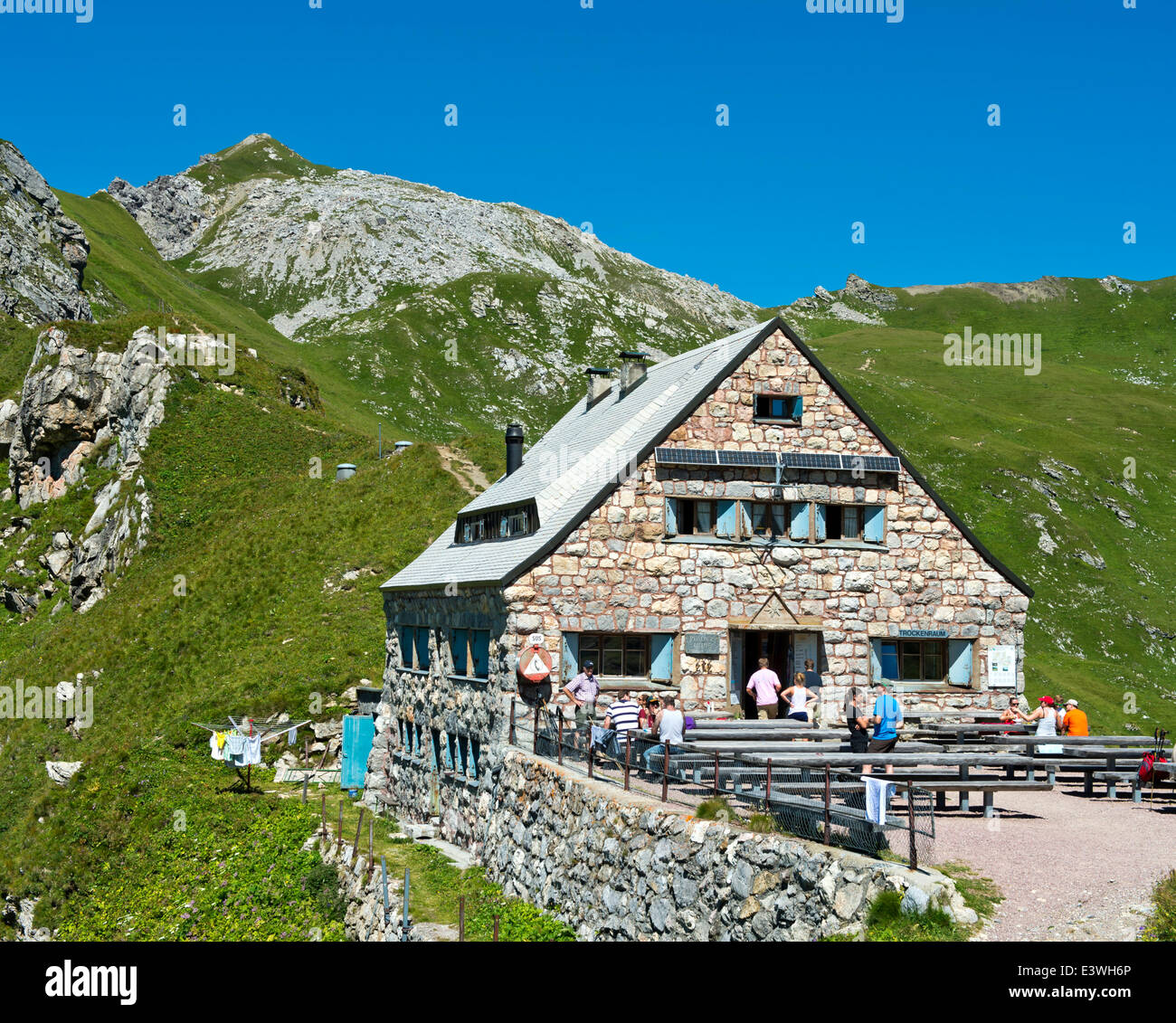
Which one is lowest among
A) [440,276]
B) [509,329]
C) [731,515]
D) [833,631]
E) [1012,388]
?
[833,631]

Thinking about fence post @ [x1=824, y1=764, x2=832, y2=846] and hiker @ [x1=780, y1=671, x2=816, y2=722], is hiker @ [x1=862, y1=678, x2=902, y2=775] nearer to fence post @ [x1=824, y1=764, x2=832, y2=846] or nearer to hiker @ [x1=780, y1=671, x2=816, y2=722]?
hiker @ [x1=780, y1=671, x2=816, y2=722]

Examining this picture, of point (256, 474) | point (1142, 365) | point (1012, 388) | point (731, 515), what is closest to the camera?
point (731, 515)

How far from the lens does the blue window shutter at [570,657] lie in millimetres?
22789

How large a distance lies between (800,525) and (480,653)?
26.1 ft

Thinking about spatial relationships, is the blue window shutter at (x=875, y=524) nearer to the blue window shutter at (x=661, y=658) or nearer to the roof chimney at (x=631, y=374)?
the blue window shutter at (x=661, y=658)

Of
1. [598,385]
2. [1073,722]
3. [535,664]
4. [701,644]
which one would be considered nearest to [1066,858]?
[1073,722]

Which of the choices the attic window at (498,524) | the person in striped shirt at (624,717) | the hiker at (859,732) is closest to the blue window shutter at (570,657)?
the attic window at (498,524)

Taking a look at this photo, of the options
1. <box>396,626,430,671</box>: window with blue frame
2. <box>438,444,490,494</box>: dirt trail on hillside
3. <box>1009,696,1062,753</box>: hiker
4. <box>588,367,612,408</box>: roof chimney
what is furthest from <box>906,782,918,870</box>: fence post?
<box>438,444,490,494</box>: dirt trail on hillside

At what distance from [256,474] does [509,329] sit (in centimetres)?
8104

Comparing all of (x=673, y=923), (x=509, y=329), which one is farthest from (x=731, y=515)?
(x=509, y=329)

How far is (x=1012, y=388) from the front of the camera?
10375cm

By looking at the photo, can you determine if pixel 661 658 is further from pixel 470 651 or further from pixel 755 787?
pixel 755 787
